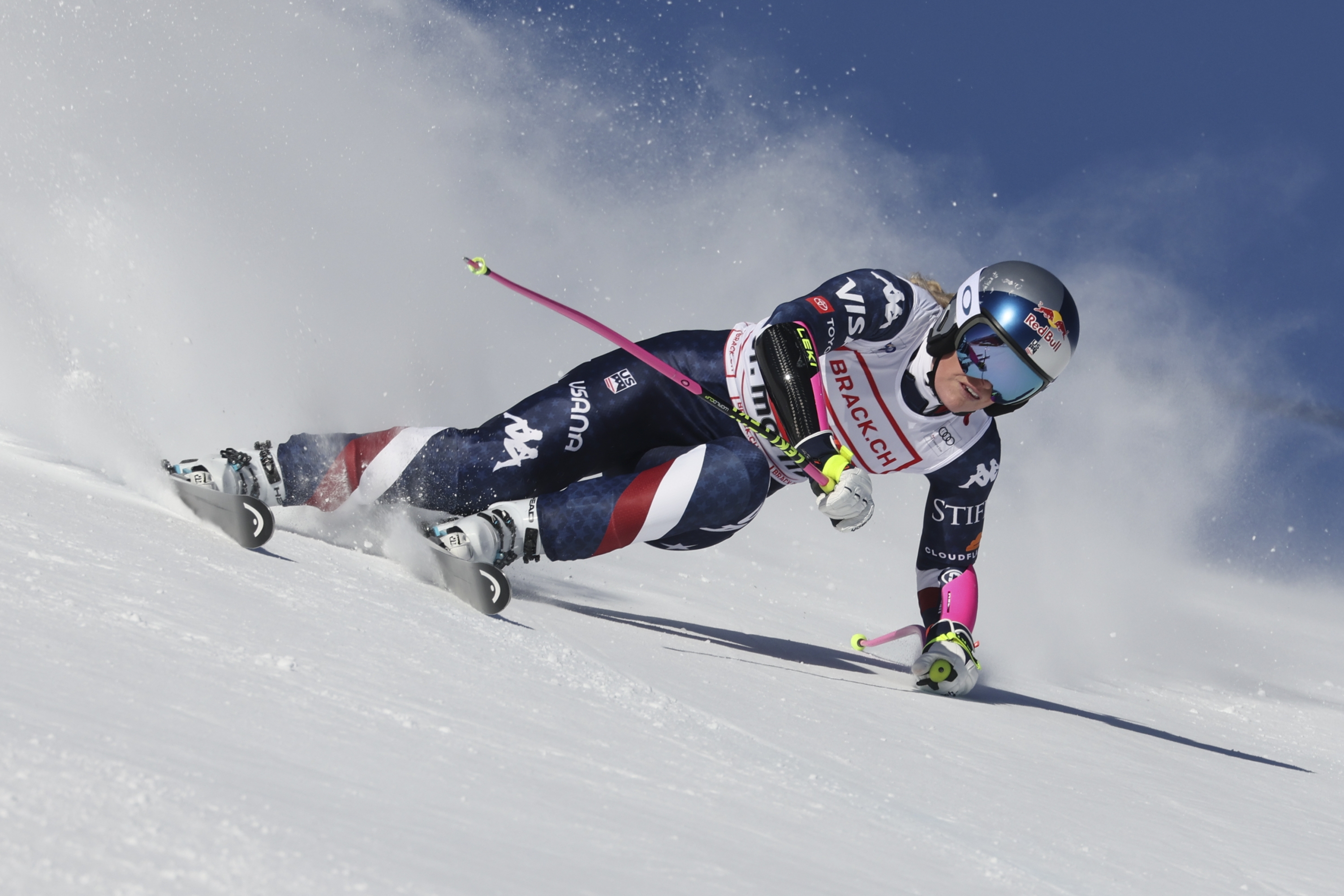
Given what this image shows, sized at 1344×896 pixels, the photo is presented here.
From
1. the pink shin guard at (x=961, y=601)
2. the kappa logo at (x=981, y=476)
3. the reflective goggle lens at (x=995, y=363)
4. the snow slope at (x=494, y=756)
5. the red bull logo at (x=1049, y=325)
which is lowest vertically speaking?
the snow slope at (x=494, y=756)

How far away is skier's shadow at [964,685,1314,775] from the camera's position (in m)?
3.27

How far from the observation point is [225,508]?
2467 millimetres

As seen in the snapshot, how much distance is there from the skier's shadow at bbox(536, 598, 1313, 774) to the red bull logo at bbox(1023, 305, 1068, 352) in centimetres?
102

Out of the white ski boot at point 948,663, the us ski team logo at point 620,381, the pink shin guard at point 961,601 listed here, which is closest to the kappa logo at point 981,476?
the pink shin guard at point 961,601

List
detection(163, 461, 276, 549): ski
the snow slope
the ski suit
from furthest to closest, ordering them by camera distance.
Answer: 1. the ski suit
2. detection(163, 461, 276, 549): ski
3. the snow slope

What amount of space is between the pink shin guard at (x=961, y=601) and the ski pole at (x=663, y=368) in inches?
24.8

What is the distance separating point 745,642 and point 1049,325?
1259mm

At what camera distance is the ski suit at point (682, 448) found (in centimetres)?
287

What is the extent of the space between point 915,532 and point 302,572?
10393mm

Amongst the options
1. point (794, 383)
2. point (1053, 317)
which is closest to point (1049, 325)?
point (1053, 317)

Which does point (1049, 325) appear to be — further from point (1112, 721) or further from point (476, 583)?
point (476, 583)

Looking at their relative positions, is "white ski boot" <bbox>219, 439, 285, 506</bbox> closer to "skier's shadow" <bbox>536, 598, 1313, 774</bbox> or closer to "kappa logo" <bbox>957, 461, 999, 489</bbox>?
"skier's shadow" <bbox>536, 598, 1313, 774</bbox>

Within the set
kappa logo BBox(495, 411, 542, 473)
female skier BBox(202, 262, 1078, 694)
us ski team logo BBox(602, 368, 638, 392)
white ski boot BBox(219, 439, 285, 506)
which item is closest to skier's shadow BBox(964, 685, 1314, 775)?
female skier BBox(202, 262, 1078, 694)

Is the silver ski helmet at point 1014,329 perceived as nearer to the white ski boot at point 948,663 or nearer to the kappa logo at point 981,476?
the kappa logo at point 981,476
